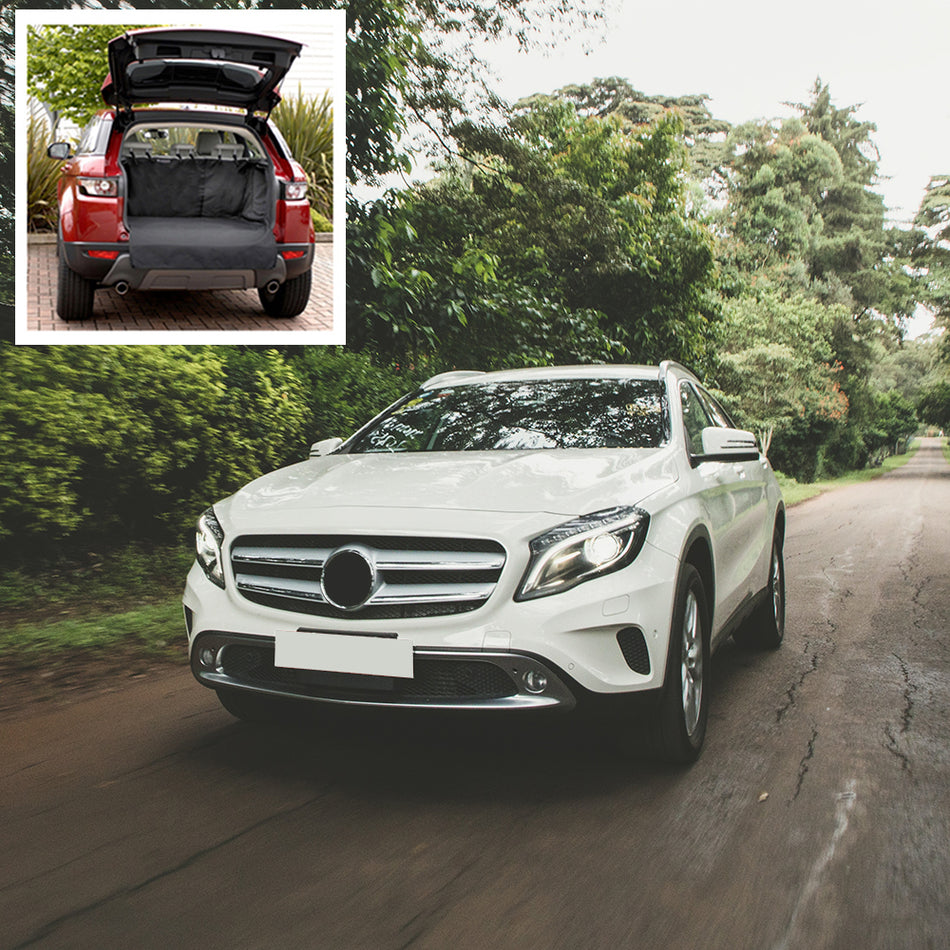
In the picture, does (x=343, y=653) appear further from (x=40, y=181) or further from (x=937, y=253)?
(x=937, y=253)

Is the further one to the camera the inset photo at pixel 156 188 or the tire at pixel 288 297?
the tire at pixel 288 297

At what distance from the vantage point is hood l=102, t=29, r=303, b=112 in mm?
6559

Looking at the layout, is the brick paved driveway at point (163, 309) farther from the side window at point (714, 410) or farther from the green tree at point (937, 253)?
the green tree at point (937, 253)

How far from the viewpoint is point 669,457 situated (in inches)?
175

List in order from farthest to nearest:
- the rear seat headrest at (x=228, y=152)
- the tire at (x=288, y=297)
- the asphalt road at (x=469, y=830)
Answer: the tire at (x=288, y=297) → the rear seat headrest at (x=228, y=152) → the asphalt road at (x=469, y=830)

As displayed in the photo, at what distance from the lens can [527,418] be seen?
502 centimetres

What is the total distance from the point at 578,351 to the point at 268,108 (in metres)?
8.03

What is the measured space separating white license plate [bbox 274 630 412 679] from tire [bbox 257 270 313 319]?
460cm

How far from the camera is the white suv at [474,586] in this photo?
350 cm

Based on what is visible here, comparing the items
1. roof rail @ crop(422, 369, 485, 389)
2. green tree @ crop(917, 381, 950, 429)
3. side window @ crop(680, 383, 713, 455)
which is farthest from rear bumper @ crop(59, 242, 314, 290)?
green tree @ crop(917, 381, 950, 429)

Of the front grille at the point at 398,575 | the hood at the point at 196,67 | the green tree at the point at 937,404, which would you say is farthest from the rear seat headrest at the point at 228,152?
the green tree at the point at 937,404

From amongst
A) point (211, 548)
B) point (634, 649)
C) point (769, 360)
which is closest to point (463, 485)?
point (634, 649)

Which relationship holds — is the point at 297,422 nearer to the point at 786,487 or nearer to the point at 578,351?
the point at 578,351

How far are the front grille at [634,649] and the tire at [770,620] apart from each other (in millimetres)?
2949
